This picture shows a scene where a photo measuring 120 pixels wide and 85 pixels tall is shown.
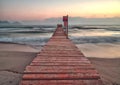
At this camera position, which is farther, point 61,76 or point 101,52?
point 101,52

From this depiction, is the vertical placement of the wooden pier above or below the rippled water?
above

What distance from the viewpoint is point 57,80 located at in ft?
11.0

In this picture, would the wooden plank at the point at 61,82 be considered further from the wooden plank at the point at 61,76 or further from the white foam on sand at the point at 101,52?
the white foam on sand at the point at 101,52

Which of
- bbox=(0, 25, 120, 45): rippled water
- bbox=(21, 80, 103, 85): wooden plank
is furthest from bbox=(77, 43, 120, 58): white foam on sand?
bbox=(21, 80, 103, 85): wooden plank

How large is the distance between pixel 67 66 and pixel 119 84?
10.6ft

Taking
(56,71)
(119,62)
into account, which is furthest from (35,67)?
(119,62)

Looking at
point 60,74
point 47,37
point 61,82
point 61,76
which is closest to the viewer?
point 61,82

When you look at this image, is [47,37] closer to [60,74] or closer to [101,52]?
[101,52]

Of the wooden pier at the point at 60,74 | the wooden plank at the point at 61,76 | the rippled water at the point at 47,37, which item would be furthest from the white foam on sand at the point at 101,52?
the wooden plank at the point at 61,76

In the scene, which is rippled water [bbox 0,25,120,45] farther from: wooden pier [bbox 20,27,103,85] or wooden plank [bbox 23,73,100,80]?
wooden plank [bbox 23,73,100,80]

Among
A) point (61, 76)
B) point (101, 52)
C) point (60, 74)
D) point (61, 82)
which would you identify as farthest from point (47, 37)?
point (61, 82)

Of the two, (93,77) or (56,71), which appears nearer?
(93,77)

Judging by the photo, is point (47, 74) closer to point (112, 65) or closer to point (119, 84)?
point (119, 84)

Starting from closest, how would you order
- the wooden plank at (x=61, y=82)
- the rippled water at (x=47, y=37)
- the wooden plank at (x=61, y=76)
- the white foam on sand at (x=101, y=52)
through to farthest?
1. the wooden plank at (x=61, y=82)
2. the wooden plank at (x=61, y=76)
3. the white foam on sand at (x=101, y=52)
4. the rippled water at (x=47, y=37)
